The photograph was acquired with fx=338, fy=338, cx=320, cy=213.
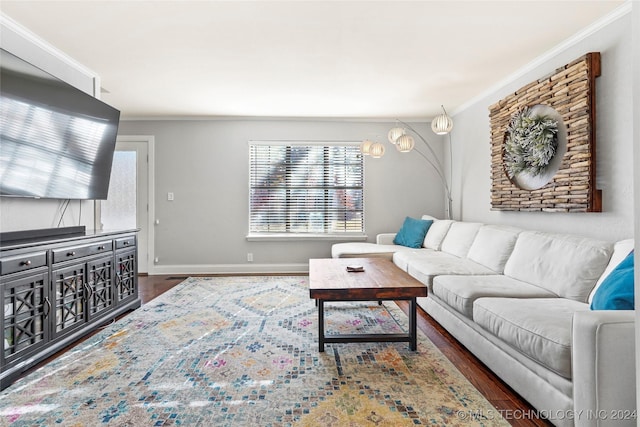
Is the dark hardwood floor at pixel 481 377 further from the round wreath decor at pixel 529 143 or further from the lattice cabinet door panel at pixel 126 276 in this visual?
the round wreath decor at pixel 529 143

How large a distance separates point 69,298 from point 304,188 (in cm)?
333

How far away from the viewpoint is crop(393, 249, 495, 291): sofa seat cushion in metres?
3.02

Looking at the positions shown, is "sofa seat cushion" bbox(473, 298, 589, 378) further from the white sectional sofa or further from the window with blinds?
the window with blinds

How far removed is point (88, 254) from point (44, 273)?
0.48m

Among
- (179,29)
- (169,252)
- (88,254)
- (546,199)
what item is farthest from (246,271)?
(546,199)

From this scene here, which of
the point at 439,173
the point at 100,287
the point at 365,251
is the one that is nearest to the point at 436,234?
the point at 365,251

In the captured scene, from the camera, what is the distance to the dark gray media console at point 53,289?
2.02 meters

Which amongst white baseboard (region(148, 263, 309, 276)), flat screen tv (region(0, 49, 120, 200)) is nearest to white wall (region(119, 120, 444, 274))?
white baseboard (region(148, 263, 309, 276))

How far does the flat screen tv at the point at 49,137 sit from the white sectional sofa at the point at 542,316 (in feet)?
10.5

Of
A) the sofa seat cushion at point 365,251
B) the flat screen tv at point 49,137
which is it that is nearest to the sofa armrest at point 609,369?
the sofa seat cushion at point 365,251

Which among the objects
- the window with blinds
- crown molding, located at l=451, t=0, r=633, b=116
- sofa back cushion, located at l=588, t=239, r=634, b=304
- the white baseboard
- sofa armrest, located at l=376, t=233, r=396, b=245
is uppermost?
crown molding, located at l=451, t=0, r=633, b=116

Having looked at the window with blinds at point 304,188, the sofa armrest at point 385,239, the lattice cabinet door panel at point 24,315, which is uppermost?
the window with blinds at point 304,188

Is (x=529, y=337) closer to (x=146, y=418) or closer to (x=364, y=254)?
(x=146, y=418)

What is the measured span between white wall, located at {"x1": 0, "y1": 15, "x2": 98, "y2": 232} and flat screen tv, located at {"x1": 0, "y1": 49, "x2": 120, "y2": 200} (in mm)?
187
